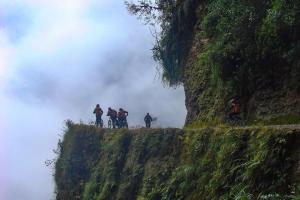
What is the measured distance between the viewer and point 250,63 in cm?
2125

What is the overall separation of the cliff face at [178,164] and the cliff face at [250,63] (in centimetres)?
Result: 391

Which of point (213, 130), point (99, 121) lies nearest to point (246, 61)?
point (213, 130)

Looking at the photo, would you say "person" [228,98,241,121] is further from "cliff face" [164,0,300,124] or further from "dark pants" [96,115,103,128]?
"dark pants" [96,115,103,128]

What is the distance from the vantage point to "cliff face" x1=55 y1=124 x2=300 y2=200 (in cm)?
1175

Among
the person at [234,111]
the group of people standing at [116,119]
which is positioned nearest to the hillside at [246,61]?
the person at [234,111]

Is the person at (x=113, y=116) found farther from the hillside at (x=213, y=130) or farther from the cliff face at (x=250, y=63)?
the cliff face at (x=250, y=63)

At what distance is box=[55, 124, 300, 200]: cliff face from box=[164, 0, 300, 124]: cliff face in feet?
12.8

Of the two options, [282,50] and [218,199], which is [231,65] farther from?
[218,199]

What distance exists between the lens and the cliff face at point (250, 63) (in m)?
18.9

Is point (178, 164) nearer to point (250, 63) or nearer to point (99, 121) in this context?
point (250, 63)

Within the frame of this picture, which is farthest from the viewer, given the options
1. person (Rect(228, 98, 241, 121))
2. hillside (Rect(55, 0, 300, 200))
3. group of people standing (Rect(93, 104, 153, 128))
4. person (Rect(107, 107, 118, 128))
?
person (Rect(107, 107, 118, 128))

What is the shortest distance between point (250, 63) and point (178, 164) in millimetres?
6077

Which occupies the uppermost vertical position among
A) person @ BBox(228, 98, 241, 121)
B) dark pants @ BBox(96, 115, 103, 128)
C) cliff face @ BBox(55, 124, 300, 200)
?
dark pants @ BBox(96, 115, 103, 128)

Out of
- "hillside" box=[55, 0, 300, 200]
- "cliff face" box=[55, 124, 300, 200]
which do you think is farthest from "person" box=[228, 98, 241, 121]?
"cliff face" box=[55, 124, 300, 200]
